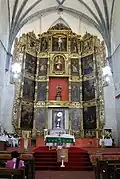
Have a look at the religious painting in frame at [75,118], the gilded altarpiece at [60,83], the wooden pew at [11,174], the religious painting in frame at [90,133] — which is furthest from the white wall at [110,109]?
the wooden pew at [11,174]

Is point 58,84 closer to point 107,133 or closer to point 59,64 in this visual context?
point 59,64

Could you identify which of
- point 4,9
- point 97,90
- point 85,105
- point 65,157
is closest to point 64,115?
point 85,105

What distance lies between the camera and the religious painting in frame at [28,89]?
18.4 metres

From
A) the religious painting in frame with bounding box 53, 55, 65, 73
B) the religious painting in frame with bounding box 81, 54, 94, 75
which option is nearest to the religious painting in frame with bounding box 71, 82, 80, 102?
the religious painting in frame with bounding box 81, 54, 94, 75

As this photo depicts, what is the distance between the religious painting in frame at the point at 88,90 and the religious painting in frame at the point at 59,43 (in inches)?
176

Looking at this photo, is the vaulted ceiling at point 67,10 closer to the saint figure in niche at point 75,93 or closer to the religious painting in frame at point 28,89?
the religious painting in frame at point 28,89

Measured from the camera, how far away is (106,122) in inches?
656

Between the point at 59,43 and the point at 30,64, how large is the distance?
3805 millimetres

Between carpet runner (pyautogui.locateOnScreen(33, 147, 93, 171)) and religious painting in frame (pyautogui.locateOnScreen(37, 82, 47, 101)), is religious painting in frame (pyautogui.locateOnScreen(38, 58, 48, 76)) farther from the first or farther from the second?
carpet runner (pyautogui.locateOnScreen(33, 147, 93, 171))

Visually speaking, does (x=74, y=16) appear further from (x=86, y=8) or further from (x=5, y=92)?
(x=5, y=92)

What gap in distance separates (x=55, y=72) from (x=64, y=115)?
4.23m

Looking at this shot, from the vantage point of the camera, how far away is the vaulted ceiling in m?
17.0

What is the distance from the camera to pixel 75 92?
19.3 meters

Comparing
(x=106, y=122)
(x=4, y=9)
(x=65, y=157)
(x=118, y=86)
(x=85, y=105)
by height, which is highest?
(x=4, y=9)
